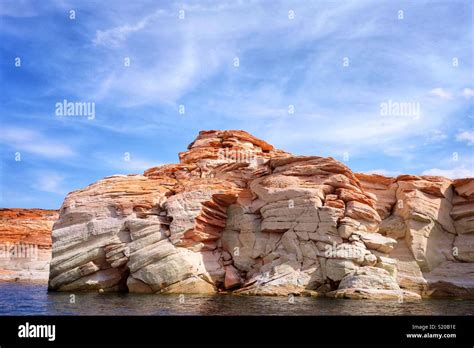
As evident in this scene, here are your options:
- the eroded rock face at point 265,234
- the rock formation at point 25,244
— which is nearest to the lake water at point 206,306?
the eroded rock face at point 265,234

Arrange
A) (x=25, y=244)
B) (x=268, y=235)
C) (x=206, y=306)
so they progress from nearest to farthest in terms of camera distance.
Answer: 1. (x=206, y=306)
2. (x=268, y=235)
3. (x=25, y=244)

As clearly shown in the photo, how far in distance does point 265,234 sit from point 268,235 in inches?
10.3

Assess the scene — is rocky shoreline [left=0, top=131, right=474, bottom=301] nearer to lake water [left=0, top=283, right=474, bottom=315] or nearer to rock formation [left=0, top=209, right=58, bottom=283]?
lake water [left=0, top=283, right=474, bottom=315]

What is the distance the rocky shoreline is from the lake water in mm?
3040

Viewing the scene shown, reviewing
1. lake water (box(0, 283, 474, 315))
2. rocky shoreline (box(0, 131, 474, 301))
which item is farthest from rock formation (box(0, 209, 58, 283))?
lake water (box(0, 283, 474, 315))

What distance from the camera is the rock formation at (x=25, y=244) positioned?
206 ft

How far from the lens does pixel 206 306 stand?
27.1 meters

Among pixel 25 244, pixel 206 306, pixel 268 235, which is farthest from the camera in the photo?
pixel 25 244

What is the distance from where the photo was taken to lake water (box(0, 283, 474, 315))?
80.6 ft

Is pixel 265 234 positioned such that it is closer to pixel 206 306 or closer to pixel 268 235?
pixel 268 235

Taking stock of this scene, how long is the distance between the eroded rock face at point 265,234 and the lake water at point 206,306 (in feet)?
9.39

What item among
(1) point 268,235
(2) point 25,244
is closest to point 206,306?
(1) point 268,235
